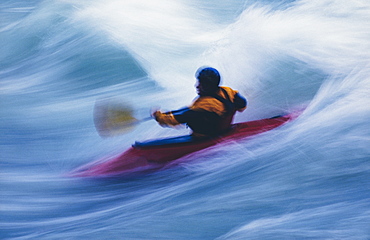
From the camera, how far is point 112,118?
4.54ft

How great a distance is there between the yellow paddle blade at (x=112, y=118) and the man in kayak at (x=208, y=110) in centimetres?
10

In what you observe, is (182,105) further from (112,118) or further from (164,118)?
(112,118)

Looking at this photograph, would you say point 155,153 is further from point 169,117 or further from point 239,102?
point 239,102

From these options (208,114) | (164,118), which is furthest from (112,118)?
(208,114)

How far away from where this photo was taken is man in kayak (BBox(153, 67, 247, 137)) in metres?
1.38

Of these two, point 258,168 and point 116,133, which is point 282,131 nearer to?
point 258,168

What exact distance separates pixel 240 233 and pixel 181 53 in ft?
2.25

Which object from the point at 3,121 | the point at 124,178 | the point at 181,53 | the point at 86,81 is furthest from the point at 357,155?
the point at 3,121

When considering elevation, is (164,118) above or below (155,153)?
above

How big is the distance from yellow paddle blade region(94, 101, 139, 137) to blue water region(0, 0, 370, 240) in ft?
0.08

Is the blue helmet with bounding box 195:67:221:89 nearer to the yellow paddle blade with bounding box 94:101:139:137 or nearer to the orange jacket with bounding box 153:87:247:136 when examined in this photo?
the orange jacket with bounding box 153:87:247:136

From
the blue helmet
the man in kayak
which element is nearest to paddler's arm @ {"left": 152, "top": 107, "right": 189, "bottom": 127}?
the man in kayak

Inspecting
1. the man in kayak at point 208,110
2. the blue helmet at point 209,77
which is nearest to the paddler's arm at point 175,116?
the man in kayak at point 208,110

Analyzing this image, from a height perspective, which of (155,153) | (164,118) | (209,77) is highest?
(209,77)
